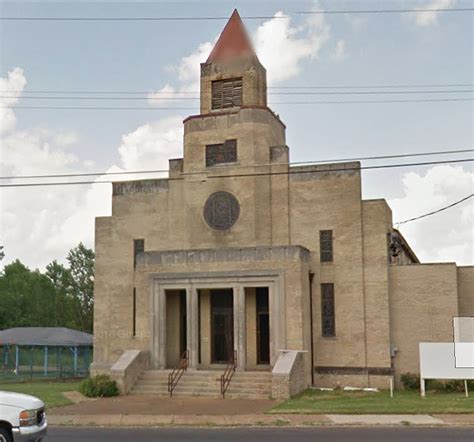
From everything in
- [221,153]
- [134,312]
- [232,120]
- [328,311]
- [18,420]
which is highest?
[232,120]

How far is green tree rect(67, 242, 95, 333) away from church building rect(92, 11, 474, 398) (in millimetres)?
53644

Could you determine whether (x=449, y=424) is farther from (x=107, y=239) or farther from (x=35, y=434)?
(x=107, y=239)

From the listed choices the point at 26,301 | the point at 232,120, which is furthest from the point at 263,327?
the point at 26,301

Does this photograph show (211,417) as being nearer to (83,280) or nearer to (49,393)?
(49,393)

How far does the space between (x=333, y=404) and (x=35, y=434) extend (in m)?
12.9

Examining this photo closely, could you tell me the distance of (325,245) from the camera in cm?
3331

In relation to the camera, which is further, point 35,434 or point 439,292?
point 439,292

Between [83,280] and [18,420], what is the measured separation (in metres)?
78.6

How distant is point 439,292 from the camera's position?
3180 centimetres

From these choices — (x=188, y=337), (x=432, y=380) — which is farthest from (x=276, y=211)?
(x=432, y=380)

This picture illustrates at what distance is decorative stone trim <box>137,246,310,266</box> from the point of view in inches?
1207

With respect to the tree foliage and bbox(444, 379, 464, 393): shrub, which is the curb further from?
the tree foliage

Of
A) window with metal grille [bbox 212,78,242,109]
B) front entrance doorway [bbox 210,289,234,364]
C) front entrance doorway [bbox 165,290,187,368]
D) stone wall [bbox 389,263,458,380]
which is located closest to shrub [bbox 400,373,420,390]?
stone wall [bbox 389,263,458,380]

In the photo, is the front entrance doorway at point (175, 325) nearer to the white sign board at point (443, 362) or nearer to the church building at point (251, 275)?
the church building at point (251, 275)
